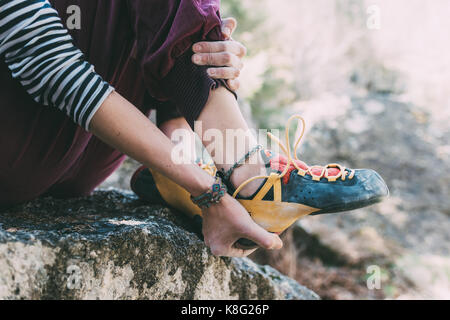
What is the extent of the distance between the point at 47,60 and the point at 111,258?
0.54 meters

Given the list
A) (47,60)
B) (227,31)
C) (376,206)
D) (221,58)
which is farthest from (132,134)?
(376,206)

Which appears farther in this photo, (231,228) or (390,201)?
(390,201)

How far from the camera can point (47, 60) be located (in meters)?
0.83

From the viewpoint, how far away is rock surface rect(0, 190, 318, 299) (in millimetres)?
823

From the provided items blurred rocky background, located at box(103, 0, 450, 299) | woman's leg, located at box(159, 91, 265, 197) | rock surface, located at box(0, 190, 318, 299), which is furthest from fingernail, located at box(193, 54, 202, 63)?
blurred rocky background, located at box(103, 0, 450, 299)

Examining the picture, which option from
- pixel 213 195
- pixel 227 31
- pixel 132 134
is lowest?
pixel 213 195

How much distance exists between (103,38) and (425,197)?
2.95m

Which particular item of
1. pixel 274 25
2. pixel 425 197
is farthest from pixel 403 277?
pixel 274 25

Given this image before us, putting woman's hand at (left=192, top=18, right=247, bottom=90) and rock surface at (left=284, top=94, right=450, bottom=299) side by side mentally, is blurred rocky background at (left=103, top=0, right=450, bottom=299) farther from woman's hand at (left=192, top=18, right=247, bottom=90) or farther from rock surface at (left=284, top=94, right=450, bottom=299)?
woman's hand at (left=192, top=18, right=247, bottom=90)

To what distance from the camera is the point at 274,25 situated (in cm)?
777

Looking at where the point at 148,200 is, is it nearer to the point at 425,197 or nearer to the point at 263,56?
the point at 425,197

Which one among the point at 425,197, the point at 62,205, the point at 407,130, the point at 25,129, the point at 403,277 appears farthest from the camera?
the point at 407,130

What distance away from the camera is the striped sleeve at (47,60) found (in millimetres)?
801

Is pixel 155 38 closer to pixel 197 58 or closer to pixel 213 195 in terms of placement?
pixel 197 58
